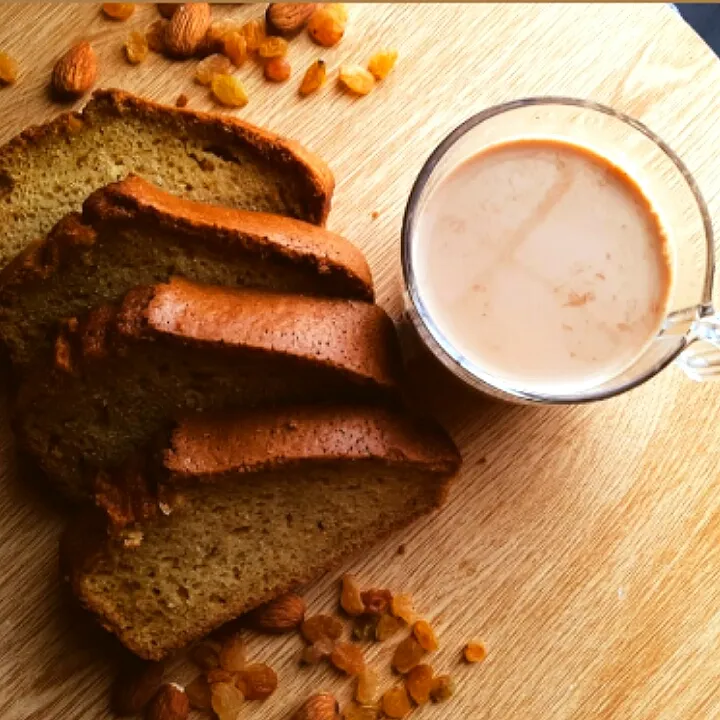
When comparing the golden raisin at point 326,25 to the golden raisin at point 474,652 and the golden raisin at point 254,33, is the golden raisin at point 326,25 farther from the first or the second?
the golden raisin at point 474,652

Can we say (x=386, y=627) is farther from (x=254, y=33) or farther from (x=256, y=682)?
(x=254, y=33)

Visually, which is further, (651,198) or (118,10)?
(118,10)

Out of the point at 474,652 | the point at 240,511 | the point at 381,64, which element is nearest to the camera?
the point at 240,511

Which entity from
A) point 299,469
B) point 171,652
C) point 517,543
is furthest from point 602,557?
point 171,652

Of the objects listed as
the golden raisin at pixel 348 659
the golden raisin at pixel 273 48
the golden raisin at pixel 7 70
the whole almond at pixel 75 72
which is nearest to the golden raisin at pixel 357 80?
the golden raisin at pixel 273 48

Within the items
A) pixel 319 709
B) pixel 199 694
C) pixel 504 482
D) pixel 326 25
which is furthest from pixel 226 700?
pixel 326 25

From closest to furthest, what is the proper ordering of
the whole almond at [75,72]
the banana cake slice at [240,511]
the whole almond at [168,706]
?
the banana cake slice at [240,511], the whole almond at [168,706], the whole almond at [75,72]
